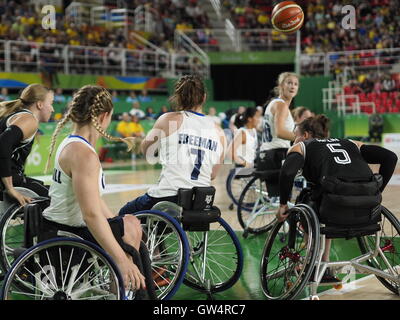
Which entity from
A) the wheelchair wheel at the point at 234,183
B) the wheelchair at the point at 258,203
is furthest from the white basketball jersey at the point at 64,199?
the wheelchair wheel at the point at 234,183

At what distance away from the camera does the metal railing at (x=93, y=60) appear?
66.2ft

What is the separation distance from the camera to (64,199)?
4.00 meters

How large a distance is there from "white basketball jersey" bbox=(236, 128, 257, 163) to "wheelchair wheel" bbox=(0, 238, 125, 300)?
6238 mm

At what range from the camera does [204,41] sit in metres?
27.3

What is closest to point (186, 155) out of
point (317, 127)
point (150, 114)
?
point (317, 127)

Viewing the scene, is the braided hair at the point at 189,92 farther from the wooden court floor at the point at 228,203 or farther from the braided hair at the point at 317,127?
the wooden court floor at the point at 228,203

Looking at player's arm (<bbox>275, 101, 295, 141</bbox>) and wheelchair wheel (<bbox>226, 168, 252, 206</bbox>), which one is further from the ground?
player's arm (<bbox>275, 101, 295, 141</bbox>)

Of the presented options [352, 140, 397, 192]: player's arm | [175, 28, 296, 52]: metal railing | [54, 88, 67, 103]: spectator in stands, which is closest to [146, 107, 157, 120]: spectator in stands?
[54, 88, 67, 103]: spectator in stands

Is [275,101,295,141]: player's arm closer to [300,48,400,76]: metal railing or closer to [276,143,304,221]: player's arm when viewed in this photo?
[276,143,304,221]: player's arm

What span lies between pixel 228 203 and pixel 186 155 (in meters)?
5.32

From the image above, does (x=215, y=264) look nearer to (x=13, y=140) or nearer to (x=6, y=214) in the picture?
(x=6, y=214)

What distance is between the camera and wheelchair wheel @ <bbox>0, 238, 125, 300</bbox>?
3.64 m

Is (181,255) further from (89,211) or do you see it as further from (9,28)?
(9,28)

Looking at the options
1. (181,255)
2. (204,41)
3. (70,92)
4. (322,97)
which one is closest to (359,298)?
(181,255)
